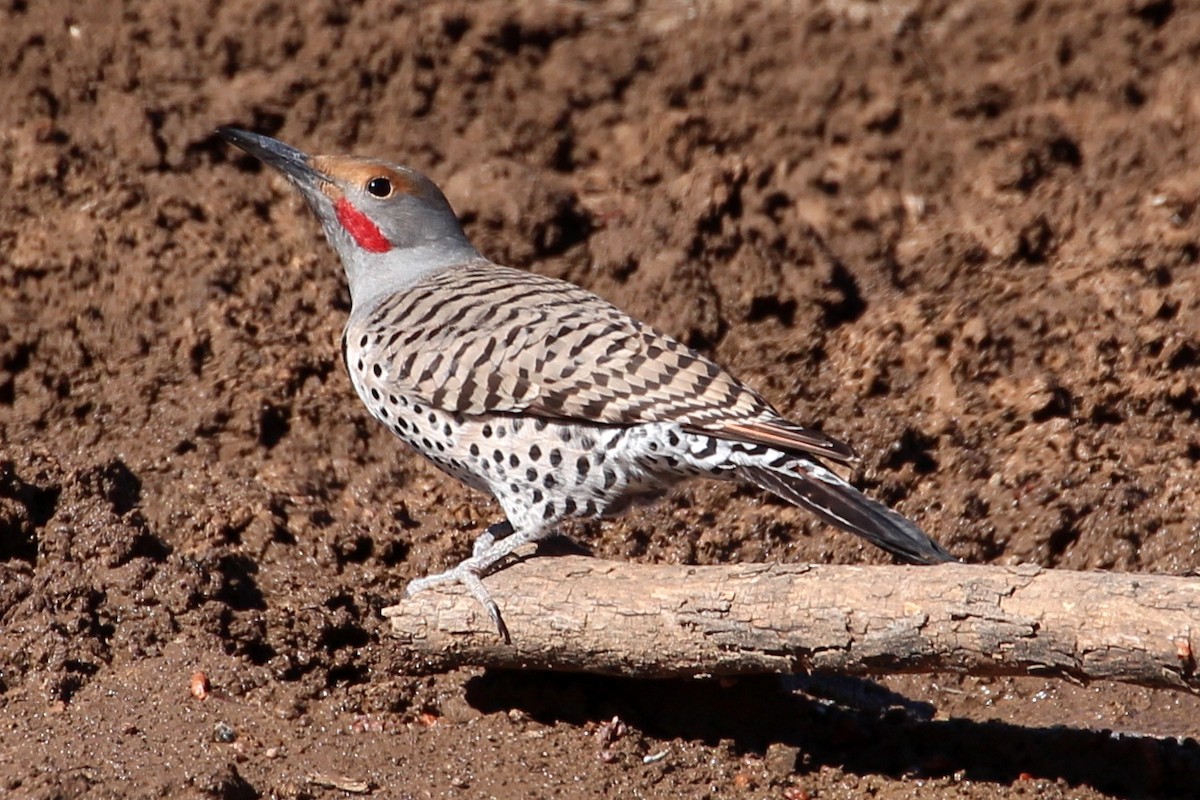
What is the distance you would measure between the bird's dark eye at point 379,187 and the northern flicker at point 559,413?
0.50 m

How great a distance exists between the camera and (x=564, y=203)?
7477mm

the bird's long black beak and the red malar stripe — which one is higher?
the bird's long black beak

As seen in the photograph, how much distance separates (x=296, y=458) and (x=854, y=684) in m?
2.41

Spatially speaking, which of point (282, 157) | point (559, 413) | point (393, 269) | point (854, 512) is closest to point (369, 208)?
point (393, 269)

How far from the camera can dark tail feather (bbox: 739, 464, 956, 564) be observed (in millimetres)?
4320

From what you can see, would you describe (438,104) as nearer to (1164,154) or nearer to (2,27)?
(2,27)

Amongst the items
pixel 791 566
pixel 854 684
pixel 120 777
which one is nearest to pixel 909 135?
pixel 854 684

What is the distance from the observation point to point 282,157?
621cm

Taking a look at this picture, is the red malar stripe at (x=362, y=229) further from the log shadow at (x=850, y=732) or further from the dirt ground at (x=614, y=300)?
the log shadow at (x=850, y=732)

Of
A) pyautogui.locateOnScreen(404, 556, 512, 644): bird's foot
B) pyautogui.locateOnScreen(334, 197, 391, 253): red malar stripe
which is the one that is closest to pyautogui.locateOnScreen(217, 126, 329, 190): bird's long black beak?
→ pyautogui.locateOnScreen(334, 197, 391, 253): red malar stripe

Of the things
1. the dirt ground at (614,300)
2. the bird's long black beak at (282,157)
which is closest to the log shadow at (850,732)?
the dirt ground at (614,300)

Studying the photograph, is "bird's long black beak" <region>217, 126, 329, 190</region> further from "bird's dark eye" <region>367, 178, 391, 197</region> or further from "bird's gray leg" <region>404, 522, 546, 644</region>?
"bird's gray leg" <region>404, 522, 546, 644</region>

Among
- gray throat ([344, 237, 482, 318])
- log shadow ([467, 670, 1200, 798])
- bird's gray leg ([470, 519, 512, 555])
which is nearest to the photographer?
log shadow ([467, 670, 1200, 798])

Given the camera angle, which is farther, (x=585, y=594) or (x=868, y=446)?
(x=868, y=446)
